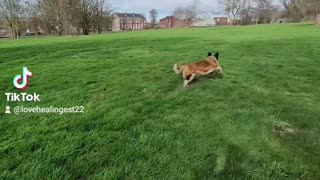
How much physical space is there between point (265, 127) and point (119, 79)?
9.66 feet

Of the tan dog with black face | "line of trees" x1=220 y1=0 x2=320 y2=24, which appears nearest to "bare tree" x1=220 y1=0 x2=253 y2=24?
"line of trees" x1=220 y1=0 x2=320 y2=24

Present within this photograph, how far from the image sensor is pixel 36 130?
3408 mm

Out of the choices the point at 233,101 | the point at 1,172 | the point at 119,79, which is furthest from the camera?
the point at 119,79

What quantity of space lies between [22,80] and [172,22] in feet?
283

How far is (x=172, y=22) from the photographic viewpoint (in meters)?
89.5

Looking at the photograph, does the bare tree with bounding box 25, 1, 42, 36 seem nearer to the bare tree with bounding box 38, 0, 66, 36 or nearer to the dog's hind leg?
the bare tree with bounding box 38, 0, 66, 36

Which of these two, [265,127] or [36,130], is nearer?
[36,130]

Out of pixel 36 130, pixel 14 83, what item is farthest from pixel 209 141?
pixel 14 83

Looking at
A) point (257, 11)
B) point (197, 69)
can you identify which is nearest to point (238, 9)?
point (257, 11)

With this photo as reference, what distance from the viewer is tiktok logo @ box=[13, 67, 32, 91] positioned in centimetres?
515

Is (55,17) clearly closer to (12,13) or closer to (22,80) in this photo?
(12,13)

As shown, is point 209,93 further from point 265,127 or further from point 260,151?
point 260,151

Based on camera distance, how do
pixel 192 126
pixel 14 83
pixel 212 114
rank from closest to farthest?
pixel 192 126
pixel 212 114
pixel 14 83

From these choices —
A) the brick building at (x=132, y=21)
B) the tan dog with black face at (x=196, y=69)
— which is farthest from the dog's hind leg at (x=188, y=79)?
the brick building at (x=132, y=21)
